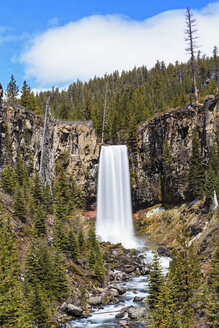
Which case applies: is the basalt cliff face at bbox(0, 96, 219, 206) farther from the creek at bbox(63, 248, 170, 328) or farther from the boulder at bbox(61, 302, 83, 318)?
the boulder at bbox(61, 302, 83, 318)

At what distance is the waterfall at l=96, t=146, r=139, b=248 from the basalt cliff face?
1632mm

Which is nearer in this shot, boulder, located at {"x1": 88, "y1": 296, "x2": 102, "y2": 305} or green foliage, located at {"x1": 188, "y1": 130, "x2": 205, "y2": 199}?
boulder, located at {"x1": 88, "y1": 296, "x2": 102, "y2": 305}

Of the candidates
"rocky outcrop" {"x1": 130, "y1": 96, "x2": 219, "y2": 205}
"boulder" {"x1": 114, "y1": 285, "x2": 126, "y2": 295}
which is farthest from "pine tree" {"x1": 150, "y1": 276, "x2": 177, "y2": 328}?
"rocky outcrop" {"x1": 130, "y1": 96, "x2": 219, "y2": 205}

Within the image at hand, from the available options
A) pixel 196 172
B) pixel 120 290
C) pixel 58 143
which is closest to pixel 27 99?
pixel 58 143

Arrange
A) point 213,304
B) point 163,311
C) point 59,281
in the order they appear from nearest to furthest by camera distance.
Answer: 1. point 213,304
2. point 163,311
3. point 59,281

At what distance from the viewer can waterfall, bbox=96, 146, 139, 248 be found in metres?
52.1

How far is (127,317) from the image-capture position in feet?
66.6

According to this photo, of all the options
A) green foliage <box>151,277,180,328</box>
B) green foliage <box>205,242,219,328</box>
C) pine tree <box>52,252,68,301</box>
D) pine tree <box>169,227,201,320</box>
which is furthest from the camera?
pine tree <box>52,252,68,301</box>

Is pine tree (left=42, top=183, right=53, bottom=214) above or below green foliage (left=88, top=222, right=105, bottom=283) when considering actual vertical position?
above

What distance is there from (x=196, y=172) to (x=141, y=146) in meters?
15.9

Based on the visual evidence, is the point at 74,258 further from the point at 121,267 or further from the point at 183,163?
the point at 183,163

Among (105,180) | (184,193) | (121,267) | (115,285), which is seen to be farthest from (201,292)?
(105,180)

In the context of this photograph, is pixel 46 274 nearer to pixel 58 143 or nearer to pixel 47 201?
pixel 47 201

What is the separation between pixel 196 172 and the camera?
4431 centimetres
